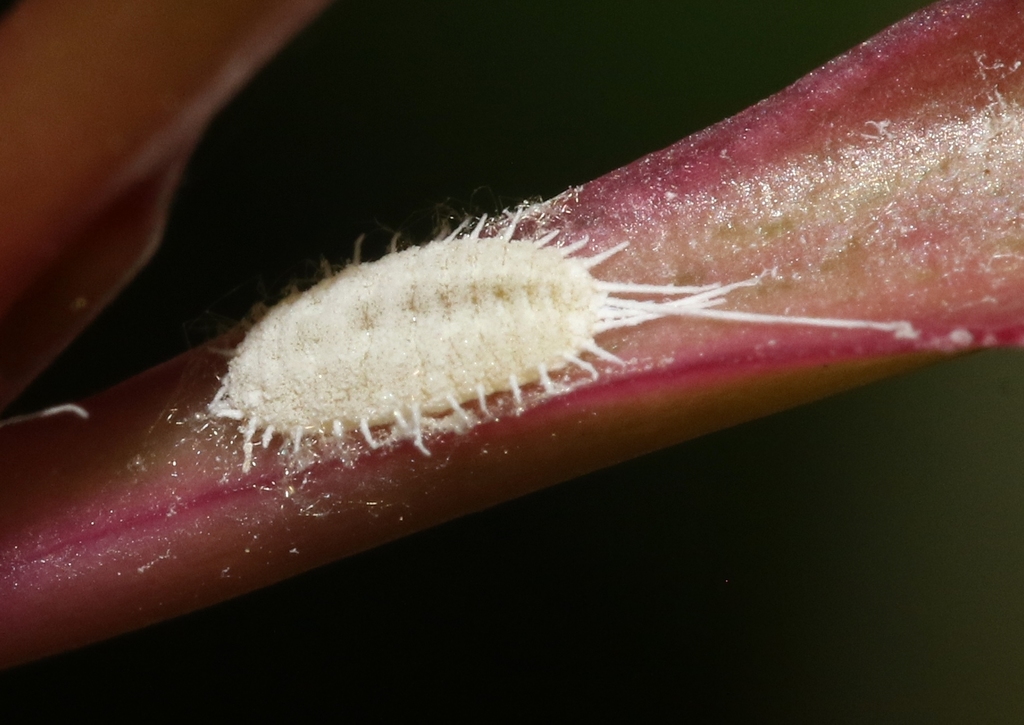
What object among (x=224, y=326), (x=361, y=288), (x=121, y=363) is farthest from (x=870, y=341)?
(x=121, y=363)

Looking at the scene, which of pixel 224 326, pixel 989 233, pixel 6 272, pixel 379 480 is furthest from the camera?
pixel 224 326

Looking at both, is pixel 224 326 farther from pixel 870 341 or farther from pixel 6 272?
pixel 870 341

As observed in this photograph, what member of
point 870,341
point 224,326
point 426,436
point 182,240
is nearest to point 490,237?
point 426,436

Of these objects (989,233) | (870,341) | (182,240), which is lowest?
(870,341)

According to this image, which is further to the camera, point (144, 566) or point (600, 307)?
point (600, 307)

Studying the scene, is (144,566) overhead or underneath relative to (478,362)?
underneath

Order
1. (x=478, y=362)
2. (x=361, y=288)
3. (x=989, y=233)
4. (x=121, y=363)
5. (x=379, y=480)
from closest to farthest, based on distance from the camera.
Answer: (x=989, y=233), (x=379, y=480), (x=478, y=362), (x=361, y=288), (x=121, y=363)
